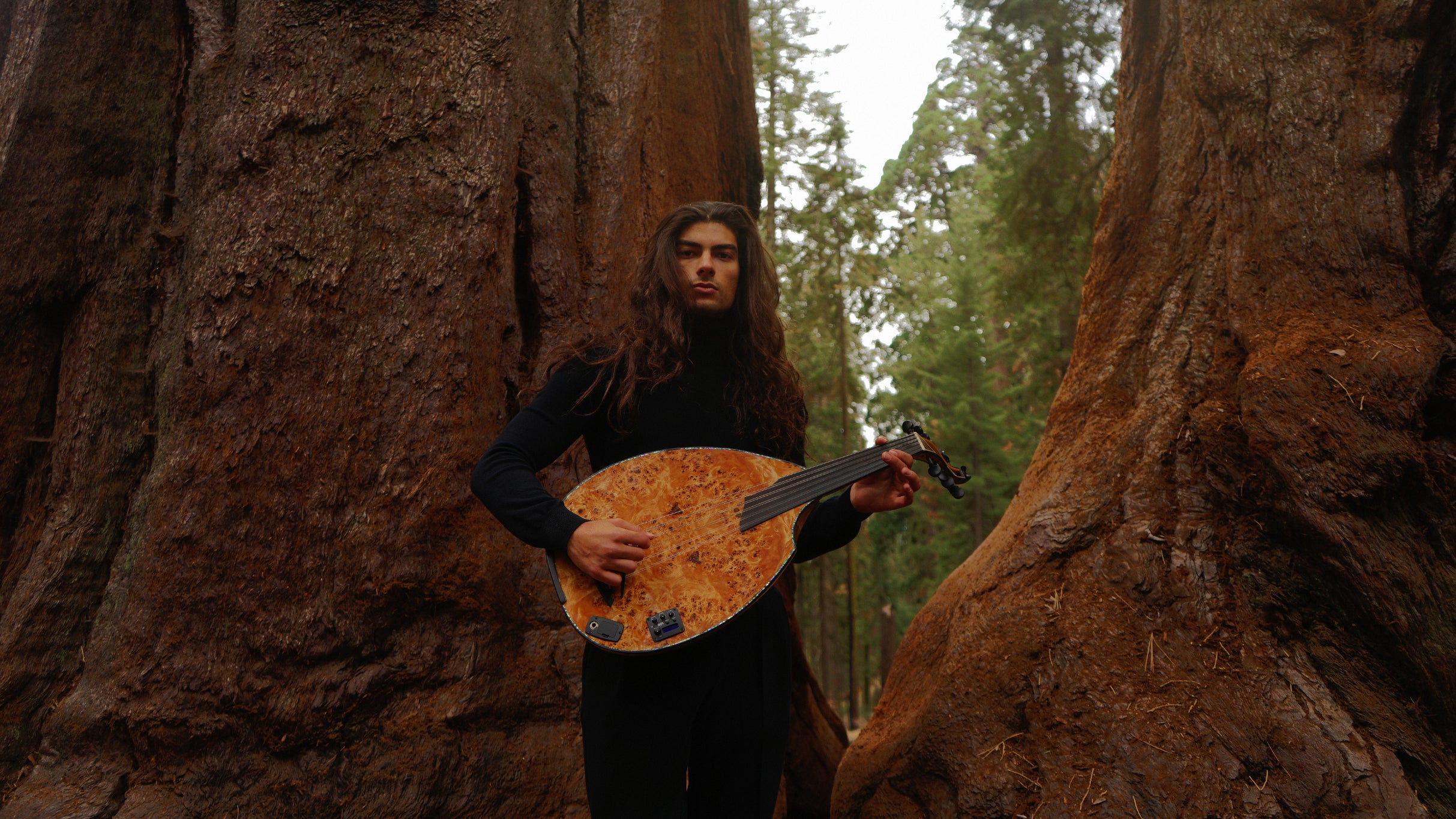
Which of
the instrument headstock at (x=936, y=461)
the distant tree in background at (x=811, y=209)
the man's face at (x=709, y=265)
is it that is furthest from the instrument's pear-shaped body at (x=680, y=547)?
the distant tree in background at (x=811, y=209)

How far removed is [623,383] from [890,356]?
990 inches

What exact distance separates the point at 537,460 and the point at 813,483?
849mm

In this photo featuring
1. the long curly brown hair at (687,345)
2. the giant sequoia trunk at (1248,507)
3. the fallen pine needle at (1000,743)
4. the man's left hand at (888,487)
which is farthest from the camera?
the fallen pine needle at (1000,743)

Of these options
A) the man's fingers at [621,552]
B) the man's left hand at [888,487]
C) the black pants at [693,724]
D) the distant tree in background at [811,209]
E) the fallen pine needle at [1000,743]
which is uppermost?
the distant tree in background at [811,209]

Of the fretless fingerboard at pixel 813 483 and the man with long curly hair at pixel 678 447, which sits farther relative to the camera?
the fretless fingerboard at pixel 813 483

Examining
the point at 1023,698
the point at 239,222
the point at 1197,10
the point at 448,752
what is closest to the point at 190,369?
the point at 239,222

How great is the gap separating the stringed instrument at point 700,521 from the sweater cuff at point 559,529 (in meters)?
0.07

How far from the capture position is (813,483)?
2.53 meters

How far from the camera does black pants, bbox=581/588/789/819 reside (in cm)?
224

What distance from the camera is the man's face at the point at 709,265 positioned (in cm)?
273

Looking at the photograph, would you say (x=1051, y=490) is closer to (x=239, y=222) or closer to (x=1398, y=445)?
(x=1398, y=445)

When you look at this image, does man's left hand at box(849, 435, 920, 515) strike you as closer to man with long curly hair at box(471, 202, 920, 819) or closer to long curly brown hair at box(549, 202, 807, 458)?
man with long curly hair at box(471, 202, 920, 819)

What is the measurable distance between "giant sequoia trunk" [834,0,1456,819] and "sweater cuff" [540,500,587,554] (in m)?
2.09

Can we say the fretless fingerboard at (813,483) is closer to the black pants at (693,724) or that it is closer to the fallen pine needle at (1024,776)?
the black pants at (693,724)
